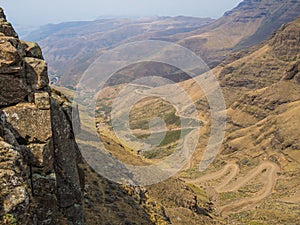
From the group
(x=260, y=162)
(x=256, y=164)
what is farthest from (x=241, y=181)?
(x=260, y=162)

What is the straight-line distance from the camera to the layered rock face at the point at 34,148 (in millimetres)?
16750

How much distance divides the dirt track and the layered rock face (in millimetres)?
A: 73462

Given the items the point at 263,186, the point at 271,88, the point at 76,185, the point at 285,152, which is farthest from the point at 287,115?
the point at 76,185

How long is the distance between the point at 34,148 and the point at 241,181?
110767 millimetres

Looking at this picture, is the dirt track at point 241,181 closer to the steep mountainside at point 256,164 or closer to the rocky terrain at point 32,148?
the steep mountainside at point 256,164

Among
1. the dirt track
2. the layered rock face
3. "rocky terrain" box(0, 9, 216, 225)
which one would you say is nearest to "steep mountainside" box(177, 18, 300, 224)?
the dirt track

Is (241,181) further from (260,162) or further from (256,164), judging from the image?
(260,162)

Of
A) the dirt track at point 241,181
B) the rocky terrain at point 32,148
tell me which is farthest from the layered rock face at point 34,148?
the dirt track at point 241,181

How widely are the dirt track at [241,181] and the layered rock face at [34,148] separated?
241ft

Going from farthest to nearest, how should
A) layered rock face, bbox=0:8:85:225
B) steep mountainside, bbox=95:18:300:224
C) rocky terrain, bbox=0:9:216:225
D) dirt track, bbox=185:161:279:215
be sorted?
dirt track, bbox=185:161:279:215 < steep mountainside, bbox=95:18:300:224 < layered rock face, bbox=0:8:85:225 < rocky terrain, bbox=0:9:216:225

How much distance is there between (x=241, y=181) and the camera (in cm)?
12025

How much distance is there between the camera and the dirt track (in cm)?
9526

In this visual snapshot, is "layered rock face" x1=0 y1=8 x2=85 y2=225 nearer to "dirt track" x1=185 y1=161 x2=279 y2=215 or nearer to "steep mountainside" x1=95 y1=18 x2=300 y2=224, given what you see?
"steep mountainside" x1=95 y1=18 x2=300 y2=224

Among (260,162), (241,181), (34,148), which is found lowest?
(241,181)
